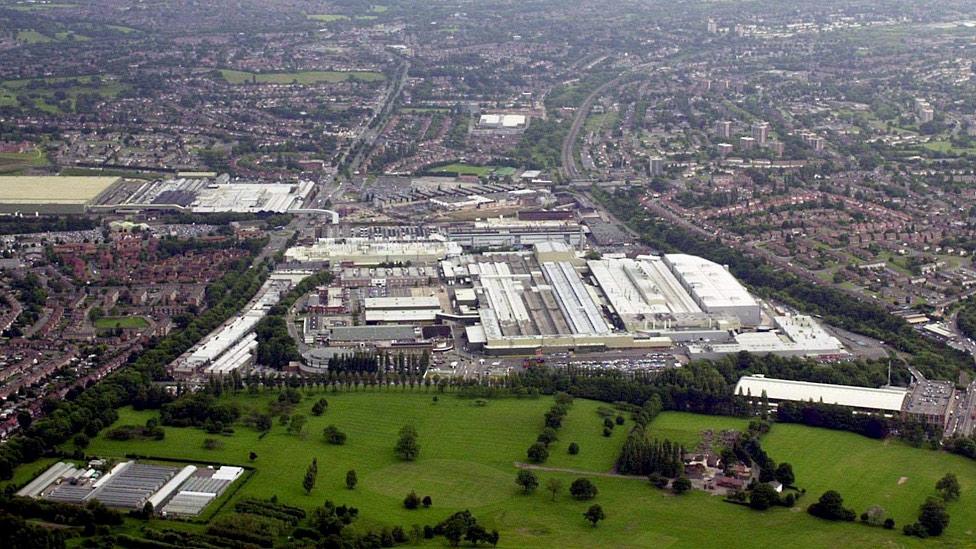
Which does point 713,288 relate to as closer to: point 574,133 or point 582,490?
point 582,490

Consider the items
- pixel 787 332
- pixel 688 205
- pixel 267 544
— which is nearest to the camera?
pixel 267 544

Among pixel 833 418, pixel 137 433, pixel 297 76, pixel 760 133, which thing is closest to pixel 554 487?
pixel 833 418

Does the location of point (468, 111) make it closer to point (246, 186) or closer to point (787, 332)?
point (246, 186)

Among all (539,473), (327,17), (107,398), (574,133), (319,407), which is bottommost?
(539,473)

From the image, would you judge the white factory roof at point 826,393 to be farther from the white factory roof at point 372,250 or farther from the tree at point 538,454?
the white factory roof at point 372,250

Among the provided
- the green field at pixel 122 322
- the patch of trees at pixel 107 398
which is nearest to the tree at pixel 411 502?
the patch of trees at pixel 107 398

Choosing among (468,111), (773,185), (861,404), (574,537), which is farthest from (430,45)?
(574,537)
